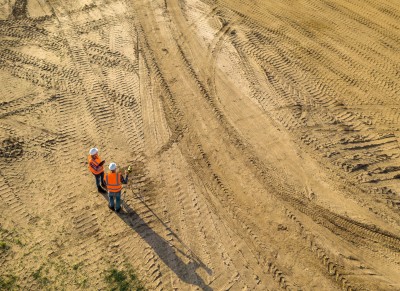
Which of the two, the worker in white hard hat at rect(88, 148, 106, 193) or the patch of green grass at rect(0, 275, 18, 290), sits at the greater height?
the worker in white hard hat at rect(88, 148, 106, 193)

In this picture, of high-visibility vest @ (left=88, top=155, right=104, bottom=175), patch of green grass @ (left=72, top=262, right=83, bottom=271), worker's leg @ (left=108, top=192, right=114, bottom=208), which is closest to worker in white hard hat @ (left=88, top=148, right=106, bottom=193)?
high-visibility vest @ (left=88, top=155, right=104, bottom=175)

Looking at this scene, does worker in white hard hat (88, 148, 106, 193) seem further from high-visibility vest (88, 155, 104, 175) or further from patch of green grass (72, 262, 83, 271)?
patch of green grass (72, 262, 83, 271)

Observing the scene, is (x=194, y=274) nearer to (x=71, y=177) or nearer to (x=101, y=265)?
(x=101, y=265)

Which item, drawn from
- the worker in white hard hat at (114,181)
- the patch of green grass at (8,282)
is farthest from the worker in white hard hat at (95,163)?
the patch of green grass at (8,282)

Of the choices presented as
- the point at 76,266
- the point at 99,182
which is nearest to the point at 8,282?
the point at 76,266

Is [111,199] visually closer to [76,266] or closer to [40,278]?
[76,266]
